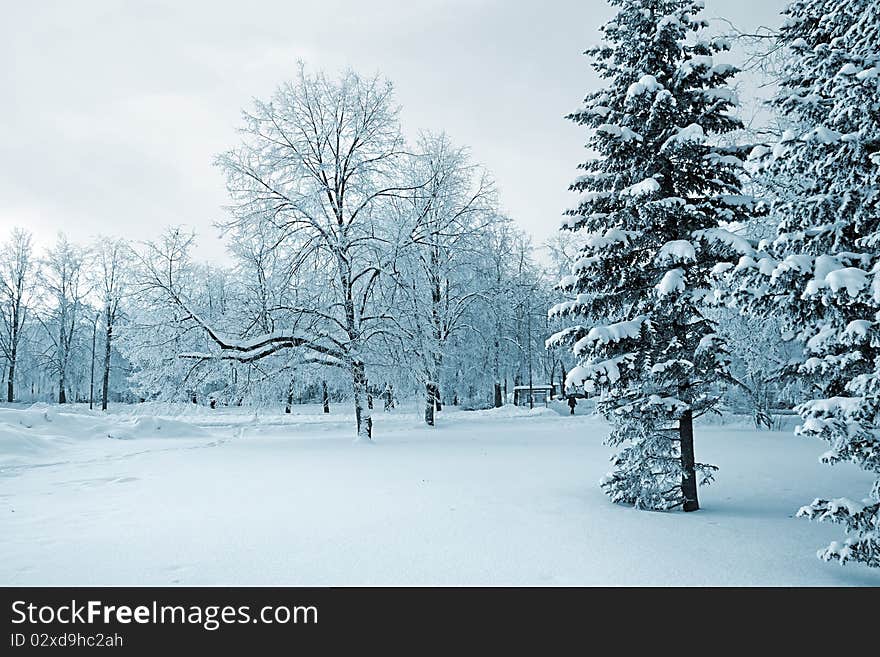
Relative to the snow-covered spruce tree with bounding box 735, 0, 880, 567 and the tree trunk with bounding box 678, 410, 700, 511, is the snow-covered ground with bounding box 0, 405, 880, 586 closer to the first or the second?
the tree trunk with bounding box 678, 410, 700, 511

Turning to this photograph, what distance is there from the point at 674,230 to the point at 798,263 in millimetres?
3520

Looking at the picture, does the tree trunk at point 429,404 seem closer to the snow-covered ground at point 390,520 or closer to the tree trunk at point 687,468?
the snow-covered ground at point 390,520

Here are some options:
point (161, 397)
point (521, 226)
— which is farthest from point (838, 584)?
point (521, 226)

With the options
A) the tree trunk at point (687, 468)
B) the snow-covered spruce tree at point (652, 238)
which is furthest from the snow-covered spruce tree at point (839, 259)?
the tree trunk at point (687, 468)

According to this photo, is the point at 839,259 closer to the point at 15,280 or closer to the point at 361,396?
the point at 361,396

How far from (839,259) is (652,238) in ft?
11.2

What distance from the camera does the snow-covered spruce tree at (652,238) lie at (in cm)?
781

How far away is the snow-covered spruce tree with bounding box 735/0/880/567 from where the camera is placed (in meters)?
4.58

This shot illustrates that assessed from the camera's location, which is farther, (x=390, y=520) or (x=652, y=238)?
(x=652, y=238)

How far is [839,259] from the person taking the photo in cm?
481

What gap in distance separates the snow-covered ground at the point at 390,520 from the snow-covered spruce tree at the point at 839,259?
1292 millimetres

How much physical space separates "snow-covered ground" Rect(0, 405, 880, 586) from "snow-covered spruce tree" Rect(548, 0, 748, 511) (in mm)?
1349

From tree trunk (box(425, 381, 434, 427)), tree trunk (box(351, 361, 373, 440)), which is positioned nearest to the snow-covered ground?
tree trunk (box(351, 361, 373, 440))

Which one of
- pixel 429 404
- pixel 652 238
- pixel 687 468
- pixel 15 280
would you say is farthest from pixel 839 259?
pixel 15 280
